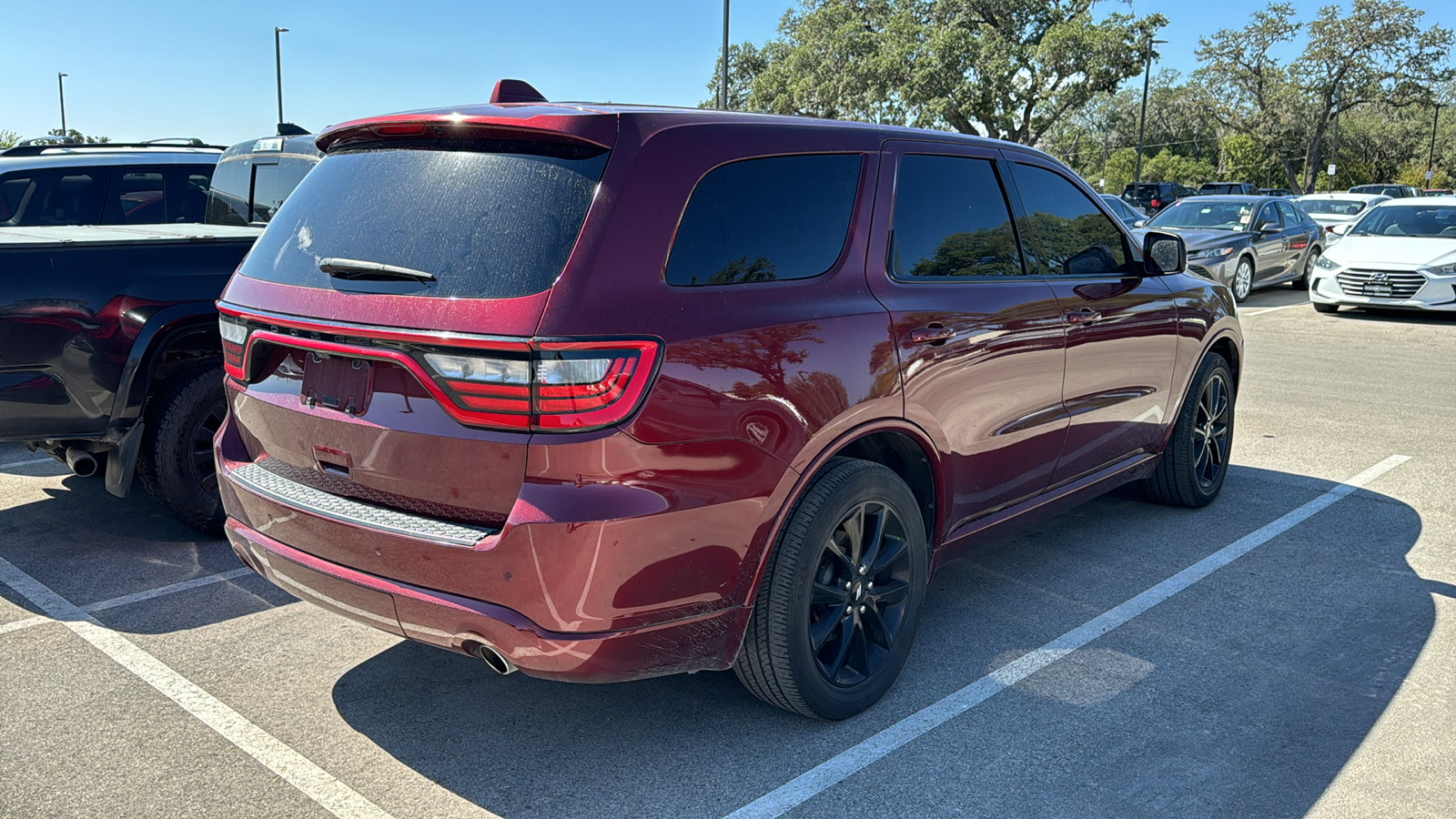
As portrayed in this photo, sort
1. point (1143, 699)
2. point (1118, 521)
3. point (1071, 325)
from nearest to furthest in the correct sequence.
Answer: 1. point (1143, 699)
2. point (1071, 325)
3. point (1118, 521)

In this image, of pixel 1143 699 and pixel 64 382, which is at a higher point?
pixel 64 382

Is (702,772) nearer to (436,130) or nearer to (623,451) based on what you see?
(623,451)

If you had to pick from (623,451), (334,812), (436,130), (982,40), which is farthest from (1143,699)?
(982,40)

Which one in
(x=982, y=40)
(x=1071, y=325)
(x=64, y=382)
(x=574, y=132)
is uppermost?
(x=982, y=40)

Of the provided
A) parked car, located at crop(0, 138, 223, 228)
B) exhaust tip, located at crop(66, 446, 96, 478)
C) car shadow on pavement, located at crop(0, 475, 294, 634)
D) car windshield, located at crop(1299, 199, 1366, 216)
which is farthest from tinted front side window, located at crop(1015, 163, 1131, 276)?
car windshield, located at crop(1299, 199, 1366, 216)

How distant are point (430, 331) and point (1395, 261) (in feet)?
47.8

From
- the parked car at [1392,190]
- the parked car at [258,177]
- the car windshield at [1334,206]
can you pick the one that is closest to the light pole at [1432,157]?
the parked car at [1392,190]

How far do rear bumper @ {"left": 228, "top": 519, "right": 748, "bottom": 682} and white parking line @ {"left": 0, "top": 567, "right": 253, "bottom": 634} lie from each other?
5.56 feet

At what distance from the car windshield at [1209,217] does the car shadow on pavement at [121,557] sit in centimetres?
1442

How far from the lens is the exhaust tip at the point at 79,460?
4.93m

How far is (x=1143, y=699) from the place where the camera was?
3590mm

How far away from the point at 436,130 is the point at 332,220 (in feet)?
1.38

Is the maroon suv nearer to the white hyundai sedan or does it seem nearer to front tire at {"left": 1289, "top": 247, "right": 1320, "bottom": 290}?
the white hyundai sedan

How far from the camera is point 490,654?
9.38 ft
